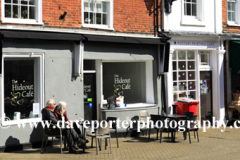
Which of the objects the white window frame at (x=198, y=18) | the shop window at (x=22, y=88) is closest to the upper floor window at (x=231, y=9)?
the white window frame at (x=198, y=18)

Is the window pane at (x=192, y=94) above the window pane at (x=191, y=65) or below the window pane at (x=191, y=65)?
below

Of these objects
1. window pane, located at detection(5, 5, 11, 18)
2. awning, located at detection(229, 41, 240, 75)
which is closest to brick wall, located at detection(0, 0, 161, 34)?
window pane, located at detection(5, 5, 11, 18)

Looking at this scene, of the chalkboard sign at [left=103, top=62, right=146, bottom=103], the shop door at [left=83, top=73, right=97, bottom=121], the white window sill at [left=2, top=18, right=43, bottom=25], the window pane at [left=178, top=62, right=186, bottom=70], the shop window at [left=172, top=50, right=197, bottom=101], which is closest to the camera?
the white window sill at [left=2, top=18, right=43, bottom=25]

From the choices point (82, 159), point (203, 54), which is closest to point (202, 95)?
point (203, 54)

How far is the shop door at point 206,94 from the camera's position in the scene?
1507 centimetres

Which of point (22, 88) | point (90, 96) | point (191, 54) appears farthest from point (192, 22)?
point (22, 88)

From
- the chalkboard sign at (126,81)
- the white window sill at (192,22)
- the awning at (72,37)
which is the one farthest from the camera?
the white window sill at (192,22)

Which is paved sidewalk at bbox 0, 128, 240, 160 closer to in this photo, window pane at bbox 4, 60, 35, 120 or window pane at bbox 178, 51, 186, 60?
window pane at bbox 4, 60, 35, 120

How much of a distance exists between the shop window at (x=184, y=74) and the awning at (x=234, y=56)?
173 cm

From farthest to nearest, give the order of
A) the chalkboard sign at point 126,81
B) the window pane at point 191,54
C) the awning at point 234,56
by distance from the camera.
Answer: the awning at point 234,56 < the window pane at point 191,54 < the chalkboard sign at point 126,81

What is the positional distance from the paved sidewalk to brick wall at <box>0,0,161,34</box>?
13.0 ft

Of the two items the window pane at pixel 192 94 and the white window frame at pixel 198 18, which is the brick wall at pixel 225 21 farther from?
the window pane at pixel 192 94

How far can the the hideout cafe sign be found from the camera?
10.6 metres

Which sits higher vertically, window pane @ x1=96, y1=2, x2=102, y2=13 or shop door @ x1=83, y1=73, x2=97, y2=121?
window pane @ x1=96, y1=2, x2=102, y2=13
